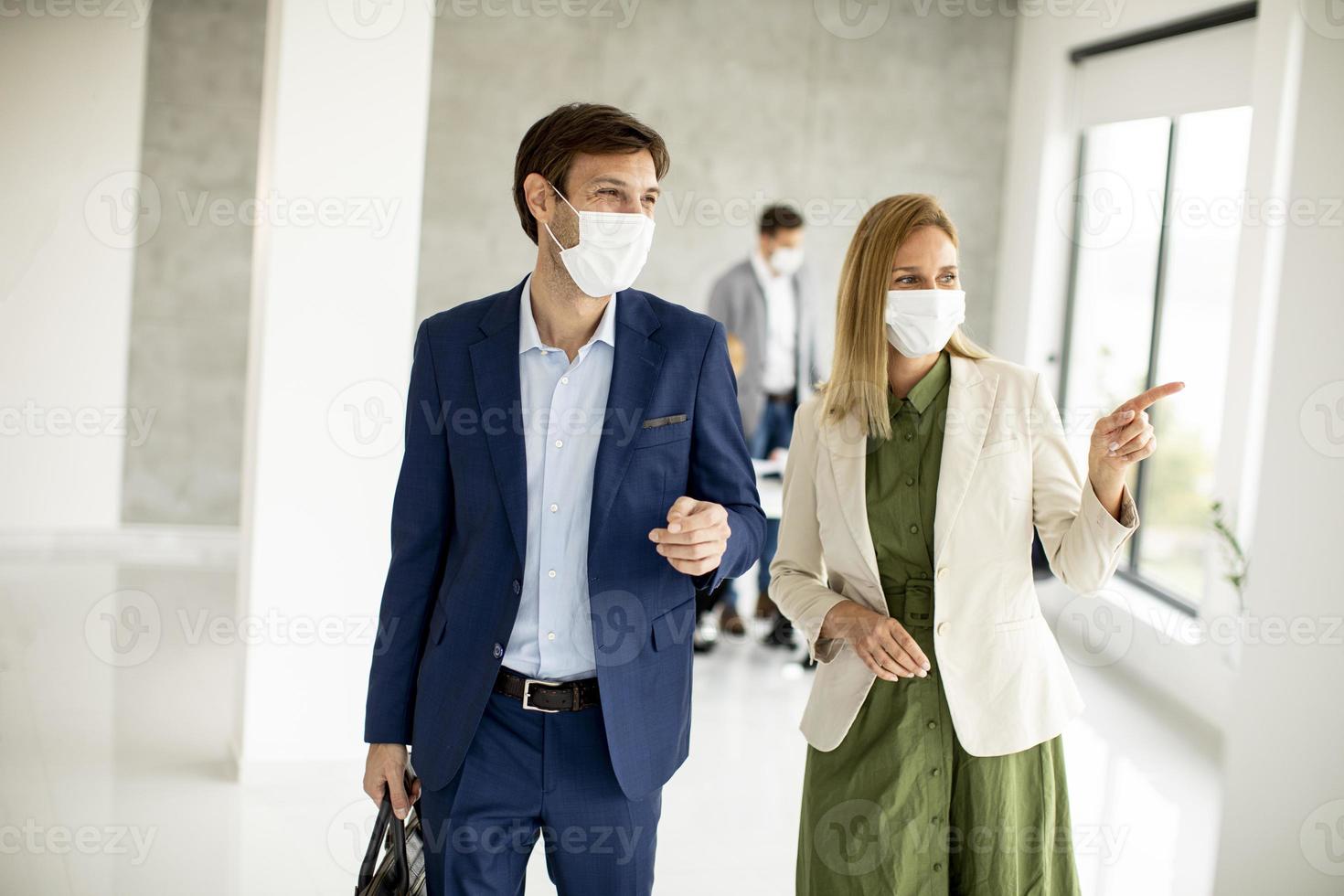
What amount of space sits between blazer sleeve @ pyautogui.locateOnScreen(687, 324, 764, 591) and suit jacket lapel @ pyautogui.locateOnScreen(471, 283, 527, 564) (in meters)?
0.28

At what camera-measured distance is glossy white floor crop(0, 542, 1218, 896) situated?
11.8 feet

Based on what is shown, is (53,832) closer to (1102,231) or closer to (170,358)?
(170,358)

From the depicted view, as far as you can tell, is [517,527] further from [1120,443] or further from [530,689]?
[1120,443]

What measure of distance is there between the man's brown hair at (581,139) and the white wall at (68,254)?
5950 millimetres

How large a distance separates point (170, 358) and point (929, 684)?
636 cm

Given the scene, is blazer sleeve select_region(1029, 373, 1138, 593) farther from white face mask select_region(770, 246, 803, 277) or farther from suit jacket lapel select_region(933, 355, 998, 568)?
white face mask select_region(770, 246, 803, 277)

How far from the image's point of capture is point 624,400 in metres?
1.89

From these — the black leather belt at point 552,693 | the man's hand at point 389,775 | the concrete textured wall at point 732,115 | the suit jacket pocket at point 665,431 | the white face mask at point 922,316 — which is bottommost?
the man's hand at point 389,775

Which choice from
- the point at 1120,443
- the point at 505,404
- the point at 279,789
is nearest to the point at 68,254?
the point at 279,789

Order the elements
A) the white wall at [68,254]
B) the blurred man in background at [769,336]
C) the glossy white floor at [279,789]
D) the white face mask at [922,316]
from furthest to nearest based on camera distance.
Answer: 1. the white wall at [68,254]
2. the blurred man in background at [769,336]
3. the glossy white floor at [279,789]
4. the white face mask at [922,316]

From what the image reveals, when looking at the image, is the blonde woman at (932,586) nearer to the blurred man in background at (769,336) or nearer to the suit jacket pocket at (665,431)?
the suit jacket pocket at (665,431)

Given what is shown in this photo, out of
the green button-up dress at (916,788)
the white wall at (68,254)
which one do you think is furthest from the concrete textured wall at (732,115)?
the green button-up dress at (916,788)

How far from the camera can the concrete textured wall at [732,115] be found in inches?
291

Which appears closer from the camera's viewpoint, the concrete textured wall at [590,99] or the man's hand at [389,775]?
the man's hand at [389,775]
